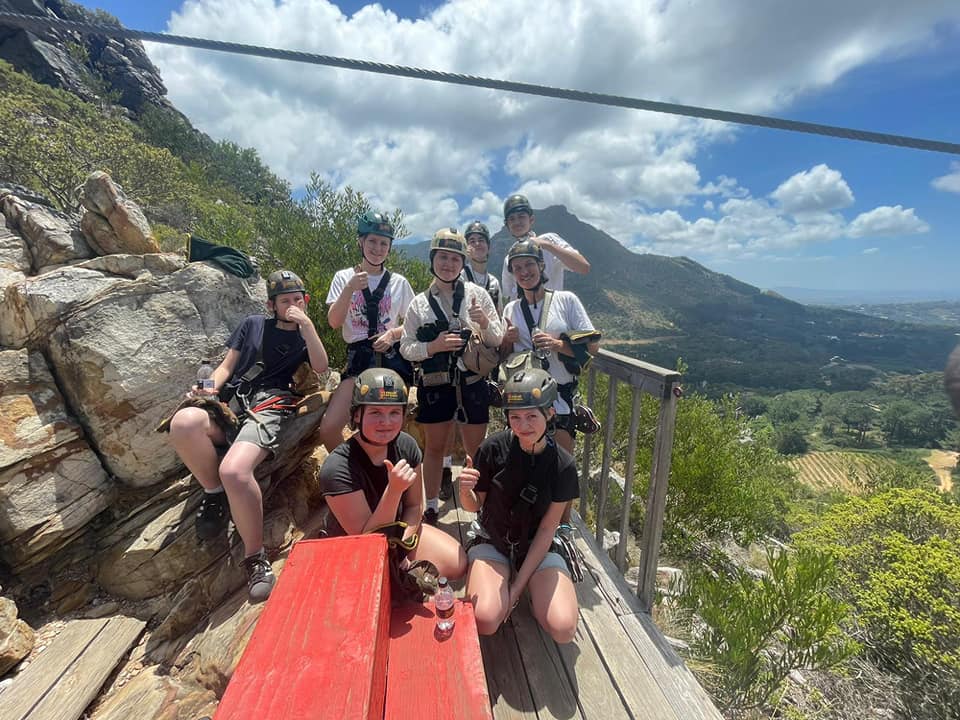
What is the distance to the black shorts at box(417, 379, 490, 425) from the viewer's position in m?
3.98

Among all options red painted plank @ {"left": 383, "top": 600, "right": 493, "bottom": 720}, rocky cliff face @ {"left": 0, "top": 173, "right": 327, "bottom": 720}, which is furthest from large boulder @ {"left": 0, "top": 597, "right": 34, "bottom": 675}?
red painted plank @ {"left": 383, "top": 600, "right": 493, "bottom": 720}

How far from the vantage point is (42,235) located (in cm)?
466

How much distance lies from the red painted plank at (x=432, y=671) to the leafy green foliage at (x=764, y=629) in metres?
3.08

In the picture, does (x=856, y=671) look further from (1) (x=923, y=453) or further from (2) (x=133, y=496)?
(1) (x=923, y=453)

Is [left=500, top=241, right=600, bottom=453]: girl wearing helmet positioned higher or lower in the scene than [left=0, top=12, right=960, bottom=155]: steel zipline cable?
lower

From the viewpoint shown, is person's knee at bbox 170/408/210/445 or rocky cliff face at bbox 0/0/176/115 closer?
person's knee at bbox 170/408/210/445

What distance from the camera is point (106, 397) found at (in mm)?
3920

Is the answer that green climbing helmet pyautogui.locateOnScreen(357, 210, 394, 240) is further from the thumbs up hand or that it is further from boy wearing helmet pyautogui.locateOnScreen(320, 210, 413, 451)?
the thumbs up hand

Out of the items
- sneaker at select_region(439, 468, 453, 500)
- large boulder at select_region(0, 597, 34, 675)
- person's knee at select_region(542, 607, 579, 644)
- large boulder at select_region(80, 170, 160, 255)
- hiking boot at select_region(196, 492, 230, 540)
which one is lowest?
large boulder at select_region(0, 597, 34, 675)

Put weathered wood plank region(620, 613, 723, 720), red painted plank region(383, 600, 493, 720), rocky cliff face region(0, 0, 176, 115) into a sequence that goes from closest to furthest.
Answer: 1. red painted plank region(383, 600, 493, 720)
2. weathered wood plank region(620, 613, 723, 720)
3. rocky cliff face region(0, 0, 176, 115)

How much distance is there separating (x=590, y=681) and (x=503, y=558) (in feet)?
2.89

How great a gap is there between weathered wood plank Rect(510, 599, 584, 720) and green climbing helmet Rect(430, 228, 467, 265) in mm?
3059

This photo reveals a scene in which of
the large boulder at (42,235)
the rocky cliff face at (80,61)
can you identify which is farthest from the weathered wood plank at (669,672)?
the rocky cliff face at (80,61)

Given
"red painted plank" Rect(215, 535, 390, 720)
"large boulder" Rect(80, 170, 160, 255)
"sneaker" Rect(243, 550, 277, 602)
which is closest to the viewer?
"red painted plank" Rect(215, 535, 390, 720)
